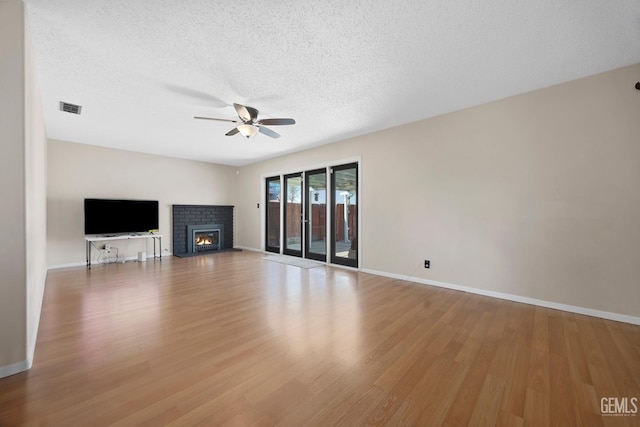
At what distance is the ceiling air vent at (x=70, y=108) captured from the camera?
3483 mm

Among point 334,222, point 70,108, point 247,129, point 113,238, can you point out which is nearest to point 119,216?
point 113,238

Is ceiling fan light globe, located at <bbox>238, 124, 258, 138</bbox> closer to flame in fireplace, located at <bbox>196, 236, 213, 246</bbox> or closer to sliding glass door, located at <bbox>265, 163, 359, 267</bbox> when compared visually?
sliding glass door, located at <bbox>265, 163, 359, 267</bbox>

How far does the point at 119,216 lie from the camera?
5.64 metres

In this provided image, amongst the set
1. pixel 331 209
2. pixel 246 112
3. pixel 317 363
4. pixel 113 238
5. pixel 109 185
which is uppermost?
pixel 246 112

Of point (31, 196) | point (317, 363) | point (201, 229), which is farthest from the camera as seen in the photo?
point (201, 229)

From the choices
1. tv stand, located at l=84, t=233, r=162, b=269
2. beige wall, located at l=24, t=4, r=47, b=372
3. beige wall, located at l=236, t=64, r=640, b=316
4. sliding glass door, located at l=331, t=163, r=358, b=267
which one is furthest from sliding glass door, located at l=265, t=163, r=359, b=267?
beige wall, located at l=24, t=4, r=47, b=372

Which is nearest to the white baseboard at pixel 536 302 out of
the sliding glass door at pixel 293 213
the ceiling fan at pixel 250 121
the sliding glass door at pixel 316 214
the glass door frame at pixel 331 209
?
the glass door frame at pixel 331 209

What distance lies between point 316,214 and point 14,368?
15.5 feet

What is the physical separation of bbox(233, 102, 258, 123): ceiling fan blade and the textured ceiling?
120 millimetres

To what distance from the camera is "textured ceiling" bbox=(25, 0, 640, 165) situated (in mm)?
1915

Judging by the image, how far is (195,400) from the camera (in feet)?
4.96

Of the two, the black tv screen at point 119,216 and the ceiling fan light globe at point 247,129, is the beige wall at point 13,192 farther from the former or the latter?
the black tv screen at point 119,216

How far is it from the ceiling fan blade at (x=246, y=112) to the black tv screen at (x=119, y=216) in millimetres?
4148

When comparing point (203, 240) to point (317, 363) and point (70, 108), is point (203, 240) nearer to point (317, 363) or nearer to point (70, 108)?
point (70, 108)
